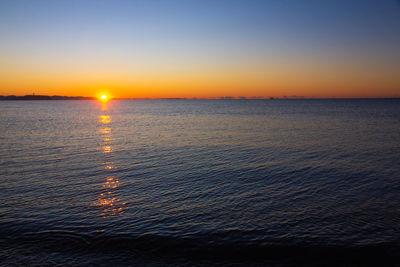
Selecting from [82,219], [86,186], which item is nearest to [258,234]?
[82,219]

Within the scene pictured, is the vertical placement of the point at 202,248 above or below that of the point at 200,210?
below

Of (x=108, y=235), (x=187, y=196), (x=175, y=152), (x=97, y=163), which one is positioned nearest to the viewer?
(x=108, y=235)

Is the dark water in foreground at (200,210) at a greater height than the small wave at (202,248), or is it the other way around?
the dark water in foreground at (200,210)

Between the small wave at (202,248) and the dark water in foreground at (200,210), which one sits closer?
the small wave at (202,248)

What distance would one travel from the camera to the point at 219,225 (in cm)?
1098

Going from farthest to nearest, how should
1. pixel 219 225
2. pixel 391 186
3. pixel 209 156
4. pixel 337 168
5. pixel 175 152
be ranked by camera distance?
pixel 175 152 → pixel 209 156 → pixel 337 168 → pixel 391 186 → pixel 219 225

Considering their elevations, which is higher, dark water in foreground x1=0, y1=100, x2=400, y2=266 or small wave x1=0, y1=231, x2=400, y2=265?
dark water in foreground x1=0, y1=100, x2=400, y2=266

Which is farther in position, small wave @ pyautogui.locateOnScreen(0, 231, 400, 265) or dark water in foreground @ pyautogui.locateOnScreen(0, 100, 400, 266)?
dark water in foreground @ pyautogui.locateOnScreen(0, 100, 400, 266)

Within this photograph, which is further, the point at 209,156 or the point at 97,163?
the point at 209,156

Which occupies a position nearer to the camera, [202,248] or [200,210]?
[202,248]

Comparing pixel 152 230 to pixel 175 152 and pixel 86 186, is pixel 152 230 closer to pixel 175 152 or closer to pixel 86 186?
pixel 86 186

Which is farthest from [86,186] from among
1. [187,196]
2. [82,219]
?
[187,196]

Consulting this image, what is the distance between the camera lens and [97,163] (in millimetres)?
22266

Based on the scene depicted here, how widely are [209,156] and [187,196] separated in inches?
421
